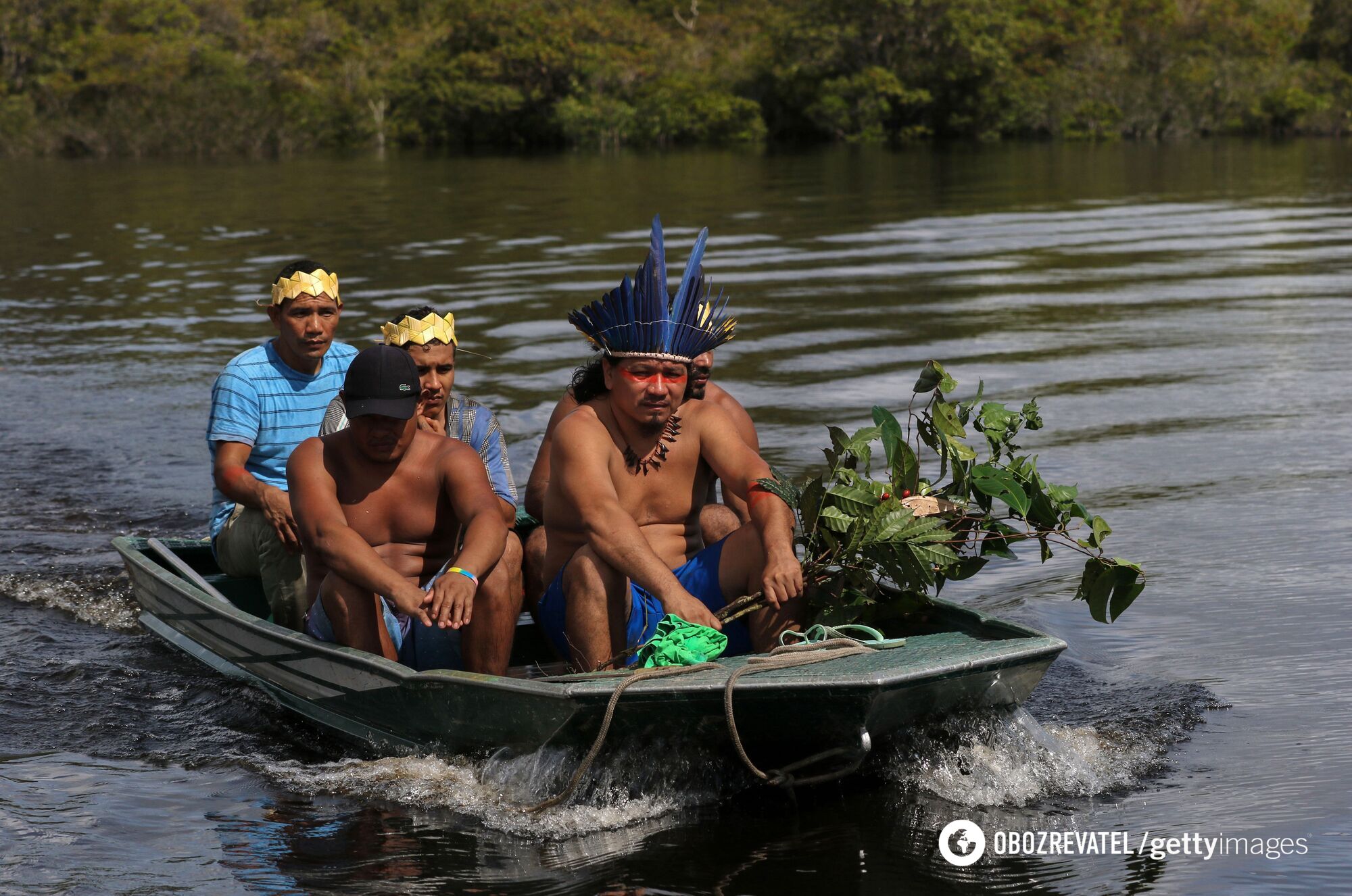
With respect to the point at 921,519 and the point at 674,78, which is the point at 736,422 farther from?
the point at 674,78

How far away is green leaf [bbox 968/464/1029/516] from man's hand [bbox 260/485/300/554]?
2765 mm

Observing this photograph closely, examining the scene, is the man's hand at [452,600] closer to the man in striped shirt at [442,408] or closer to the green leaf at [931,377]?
the man in striped shirt at [442,408]

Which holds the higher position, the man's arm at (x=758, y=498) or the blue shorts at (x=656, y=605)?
the man's arm at (x=758, y=498)

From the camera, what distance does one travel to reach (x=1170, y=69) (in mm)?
51656

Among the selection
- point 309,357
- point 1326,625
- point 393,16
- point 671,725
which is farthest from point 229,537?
point 393,16

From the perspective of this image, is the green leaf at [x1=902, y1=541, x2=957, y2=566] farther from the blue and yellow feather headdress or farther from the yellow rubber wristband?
the yellow rubber wristband

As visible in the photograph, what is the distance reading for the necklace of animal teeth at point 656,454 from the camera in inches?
227

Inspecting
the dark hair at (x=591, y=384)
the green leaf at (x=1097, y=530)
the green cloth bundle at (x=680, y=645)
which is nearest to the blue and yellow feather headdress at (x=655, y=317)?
the dark hair at (x=591, y=384)

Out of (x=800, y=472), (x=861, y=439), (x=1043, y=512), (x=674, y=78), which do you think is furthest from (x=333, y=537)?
(x=674, y=78)

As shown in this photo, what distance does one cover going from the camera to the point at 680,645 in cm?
519

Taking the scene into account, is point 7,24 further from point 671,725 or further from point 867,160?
point 671,725

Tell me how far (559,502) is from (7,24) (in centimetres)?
5581

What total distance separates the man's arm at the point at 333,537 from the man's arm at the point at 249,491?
0.78m

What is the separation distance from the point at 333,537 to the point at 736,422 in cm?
175
